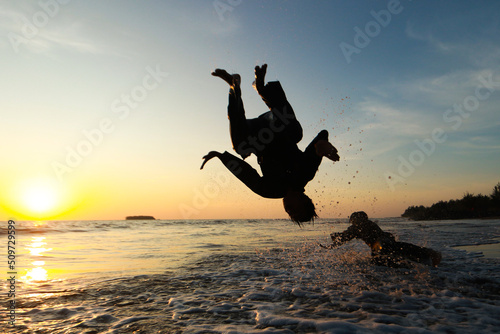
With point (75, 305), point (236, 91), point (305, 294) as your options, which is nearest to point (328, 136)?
point (236, 91)

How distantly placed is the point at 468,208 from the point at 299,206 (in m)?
33.1

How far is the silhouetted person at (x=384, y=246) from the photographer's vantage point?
6777 mm

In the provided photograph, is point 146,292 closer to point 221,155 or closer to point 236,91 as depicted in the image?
point 221,155

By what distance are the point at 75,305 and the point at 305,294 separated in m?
3.67

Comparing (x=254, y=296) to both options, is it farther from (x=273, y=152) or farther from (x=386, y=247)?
(x=386, y=247)

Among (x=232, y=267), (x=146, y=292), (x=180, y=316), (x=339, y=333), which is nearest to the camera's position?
(x=339, y=333)

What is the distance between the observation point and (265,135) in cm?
470

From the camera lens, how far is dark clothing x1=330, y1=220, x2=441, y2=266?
677 centimetres

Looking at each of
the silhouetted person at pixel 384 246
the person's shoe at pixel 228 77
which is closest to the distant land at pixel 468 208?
the silhouetted person at pixel 384 246

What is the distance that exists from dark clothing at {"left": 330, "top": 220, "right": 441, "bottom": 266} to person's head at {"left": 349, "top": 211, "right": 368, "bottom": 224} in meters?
0.07

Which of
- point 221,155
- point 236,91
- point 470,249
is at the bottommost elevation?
point 470,249

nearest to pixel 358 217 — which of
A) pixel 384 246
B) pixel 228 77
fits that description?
pixel 384 246

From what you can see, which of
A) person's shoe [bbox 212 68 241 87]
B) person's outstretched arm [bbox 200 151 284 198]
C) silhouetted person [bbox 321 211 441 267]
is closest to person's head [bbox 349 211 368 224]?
silhouetted person [bbox 321 211 441 267]

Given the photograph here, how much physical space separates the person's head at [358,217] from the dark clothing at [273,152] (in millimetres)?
3375
